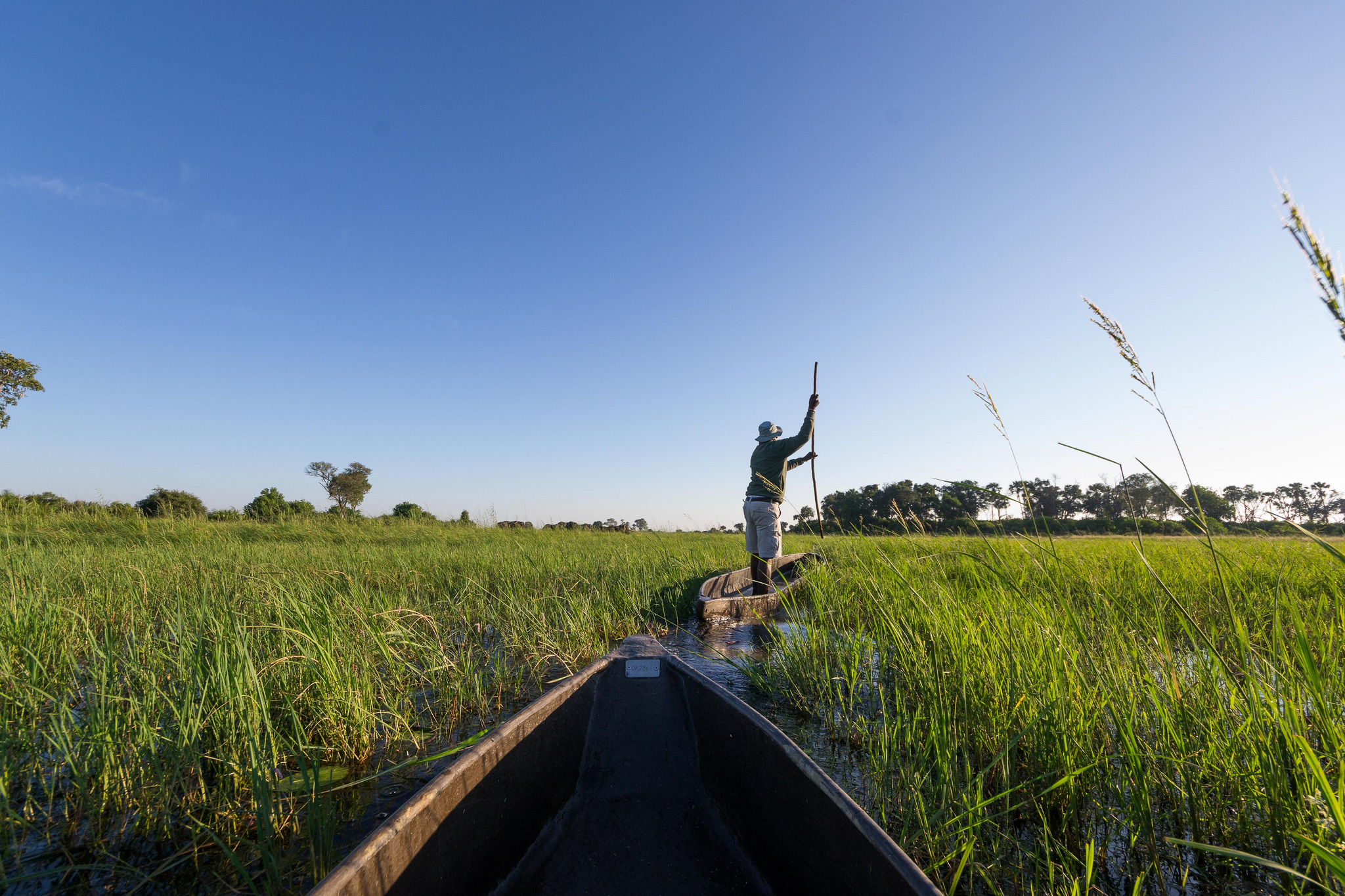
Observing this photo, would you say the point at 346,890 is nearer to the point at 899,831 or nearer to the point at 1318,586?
the point at 899,831

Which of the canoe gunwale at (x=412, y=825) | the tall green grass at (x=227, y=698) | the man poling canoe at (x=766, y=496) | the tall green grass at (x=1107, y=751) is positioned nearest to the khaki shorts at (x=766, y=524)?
the man poling canoe at (x=766, y=496)

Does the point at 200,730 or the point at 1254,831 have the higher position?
the point at 200,730

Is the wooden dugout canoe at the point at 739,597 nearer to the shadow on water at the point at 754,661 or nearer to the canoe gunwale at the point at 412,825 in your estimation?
the shadow on water at the point at 754,661

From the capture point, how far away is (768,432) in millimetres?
7230

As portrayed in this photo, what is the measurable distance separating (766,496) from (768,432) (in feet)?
2.98

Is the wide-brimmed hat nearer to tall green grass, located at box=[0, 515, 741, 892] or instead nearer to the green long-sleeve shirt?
the green long-sleeve shirt

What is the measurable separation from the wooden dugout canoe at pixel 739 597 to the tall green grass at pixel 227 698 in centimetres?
47

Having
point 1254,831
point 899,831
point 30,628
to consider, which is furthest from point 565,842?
point 30,628

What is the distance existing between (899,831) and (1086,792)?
2.18 ft

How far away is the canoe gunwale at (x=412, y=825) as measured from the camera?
122 centimetres

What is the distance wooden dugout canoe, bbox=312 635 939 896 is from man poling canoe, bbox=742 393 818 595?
4362 millimetres

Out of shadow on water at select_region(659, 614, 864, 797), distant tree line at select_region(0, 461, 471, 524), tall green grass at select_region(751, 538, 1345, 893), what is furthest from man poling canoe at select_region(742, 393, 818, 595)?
distant tree line at select_region(0, 461, 471, 524)

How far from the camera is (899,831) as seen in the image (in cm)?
182

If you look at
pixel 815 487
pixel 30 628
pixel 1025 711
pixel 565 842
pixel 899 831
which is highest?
pixel 815 487
